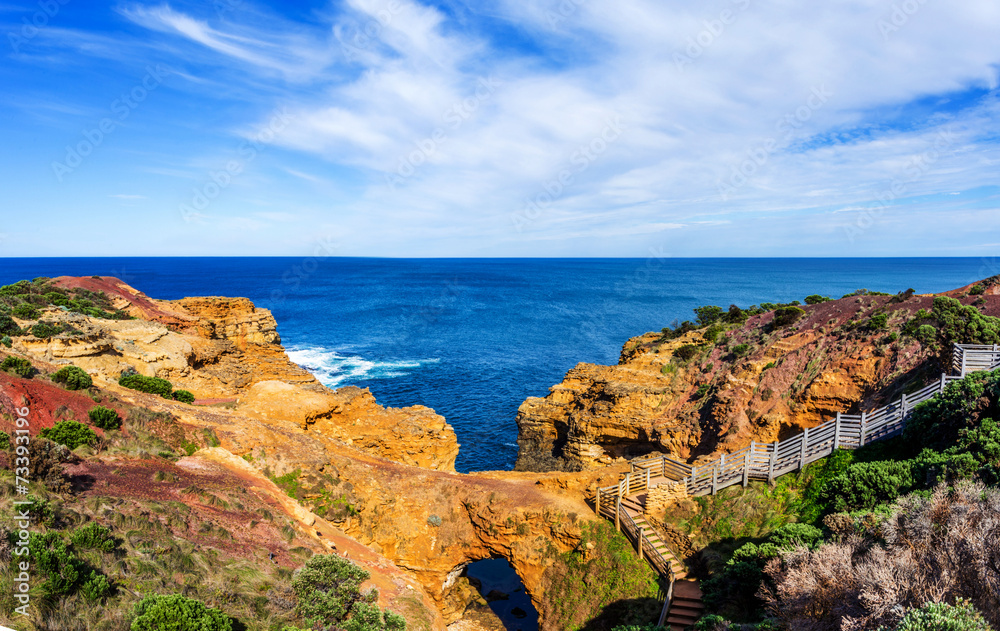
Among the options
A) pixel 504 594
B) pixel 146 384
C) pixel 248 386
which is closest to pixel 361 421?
pixel 248 386

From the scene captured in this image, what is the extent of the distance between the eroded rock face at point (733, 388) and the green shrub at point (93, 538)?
26.8 metres

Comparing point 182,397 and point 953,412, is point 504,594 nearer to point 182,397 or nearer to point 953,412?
point 182,397

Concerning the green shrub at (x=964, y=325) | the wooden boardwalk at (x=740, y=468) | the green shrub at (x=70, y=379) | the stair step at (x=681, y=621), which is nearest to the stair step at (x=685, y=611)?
the wooden boardwalk at (x=740, y=468)

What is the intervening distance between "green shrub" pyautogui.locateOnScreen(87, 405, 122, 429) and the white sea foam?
39237 millimetres

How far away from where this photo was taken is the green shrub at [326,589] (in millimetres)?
12805

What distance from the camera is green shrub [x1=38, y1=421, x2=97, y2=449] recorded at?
17.6 m

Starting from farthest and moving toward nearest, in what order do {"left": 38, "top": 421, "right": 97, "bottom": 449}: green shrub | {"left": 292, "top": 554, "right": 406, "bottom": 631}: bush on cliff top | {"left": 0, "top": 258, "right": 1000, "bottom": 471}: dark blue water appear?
1. {"left": 0, "top": 258, "right": 1000, "bottom": 471}: dark blue water
2. {"left": 38, "top": 421, "right": 97, "bottom": 449}: green shrub
3. {"left": 292, "top": 554, "right": 406, "bottom": 631}: bush on cliff top

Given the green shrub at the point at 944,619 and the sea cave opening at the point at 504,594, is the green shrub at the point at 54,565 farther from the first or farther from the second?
the sea cave opening at the point at 504,594

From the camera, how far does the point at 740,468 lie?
851 inches

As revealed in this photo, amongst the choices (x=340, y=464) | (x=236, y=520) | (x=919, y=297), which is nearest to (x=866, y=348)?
(x=919, y=297)

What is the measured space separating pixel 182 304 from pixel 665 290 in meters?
145

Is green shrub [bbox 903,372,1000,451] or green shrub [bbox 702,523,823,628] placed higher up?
green shrub [bbox 903,372,1000,451]

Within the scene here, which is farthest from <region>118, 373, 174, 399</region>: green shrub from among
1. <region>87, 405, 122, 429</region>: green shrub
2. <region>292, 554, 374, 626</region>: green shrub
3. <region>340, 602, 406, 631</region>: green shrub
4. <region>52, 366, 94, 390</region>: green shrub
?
<region>340, 602, 406, 631</region>: green shrub

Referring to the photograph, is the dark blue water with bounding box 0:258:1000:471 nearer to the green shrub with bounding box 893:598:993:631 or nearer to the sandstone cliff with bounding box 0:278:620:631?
the sandstone cliff with bounding box 0:278:620:631
